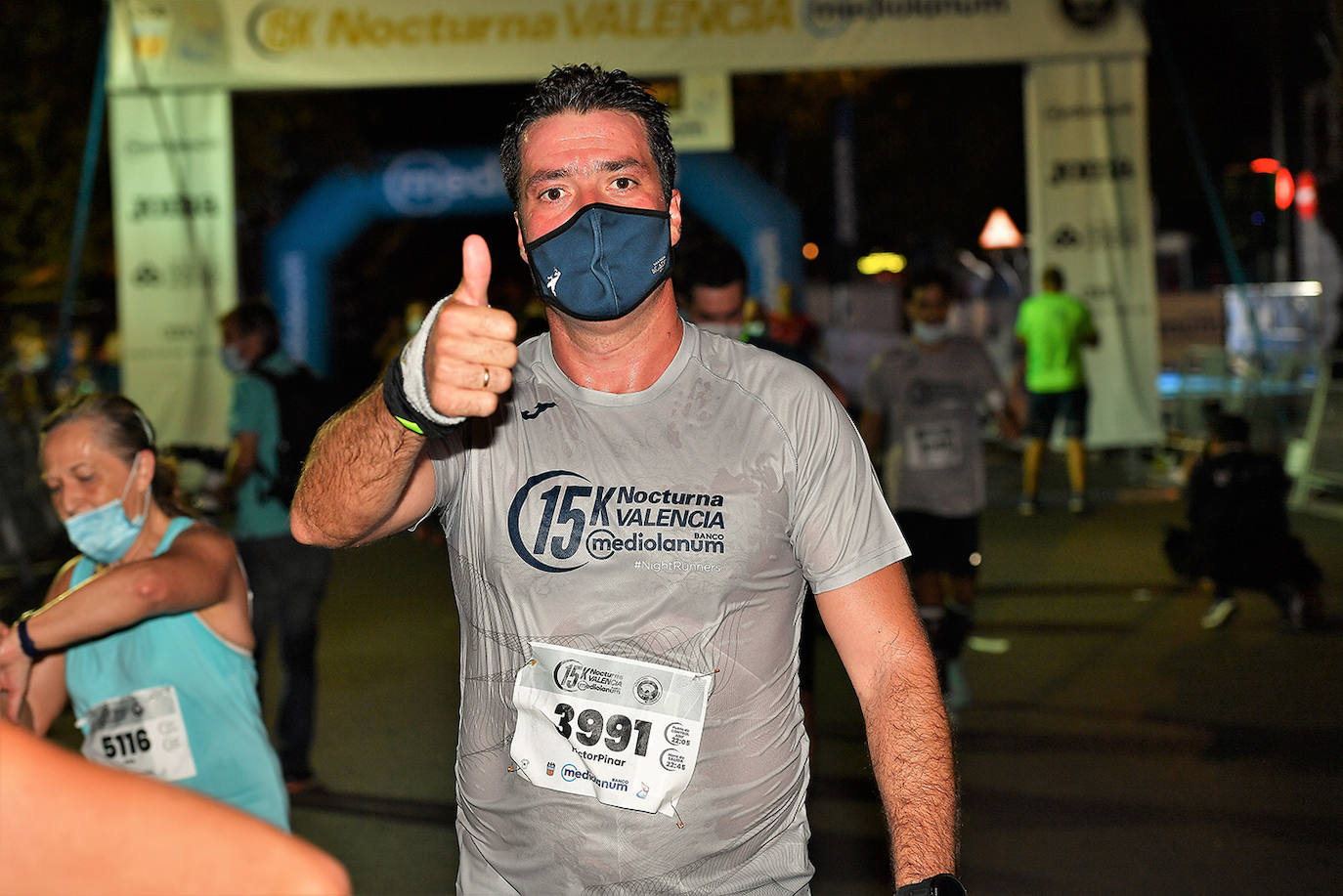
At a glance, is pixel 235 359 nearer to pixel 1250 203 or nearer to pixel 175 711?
pixel 175 711

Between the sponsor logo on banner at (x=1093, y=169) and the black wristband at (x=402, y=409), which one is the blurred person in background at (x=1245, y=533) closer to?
the sponsor logo on banner at (x=1093, y=169)

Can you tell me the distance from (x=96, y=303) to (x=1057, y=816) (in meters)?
28.2

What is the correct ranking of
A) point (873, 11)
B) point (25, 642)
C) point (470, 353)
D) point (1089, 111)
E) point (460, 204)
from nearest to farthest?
1. point (470, 353)
2. point (25, 642)
3. point (873, 11)
4. point (1089, 111)
5. point (460, 204)

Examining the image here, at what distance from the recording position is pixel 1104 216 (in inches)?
539

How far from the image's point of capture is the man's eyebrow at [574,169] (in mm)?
2588

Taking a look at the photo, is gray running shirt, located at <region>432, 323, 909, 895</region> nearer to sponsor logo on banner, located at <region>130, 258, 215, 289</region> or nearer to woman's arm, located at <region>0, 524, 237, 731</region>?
woman's arm, located at <region>0, 524, 237, 731</region>

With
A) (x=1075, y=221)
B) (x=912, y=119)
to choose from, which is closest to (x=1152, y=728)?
(x=1075, y=221)

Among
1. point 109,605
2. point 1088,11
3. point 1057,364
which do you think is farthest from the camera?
point 1057,364

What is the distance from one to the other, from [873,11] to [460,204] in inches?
224

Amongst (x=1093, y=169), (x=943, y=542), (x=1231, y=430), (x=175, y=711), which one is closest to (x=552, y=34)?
(x=1093, y=169)

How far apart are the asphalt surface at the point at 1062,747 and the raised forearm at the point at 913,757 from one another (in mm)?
2097

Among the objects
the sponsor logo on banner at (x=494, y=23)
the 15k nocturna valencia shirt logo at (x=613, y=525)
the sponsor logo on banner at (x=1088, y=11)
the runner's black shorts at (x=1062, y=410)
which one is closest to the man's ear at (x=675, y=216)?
the 15k nocturna valencia shirt logo at (x=613, y=525)

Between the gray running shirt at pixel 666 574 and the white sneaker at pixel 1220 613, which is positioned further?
the white sneaker at pixel 1220 613

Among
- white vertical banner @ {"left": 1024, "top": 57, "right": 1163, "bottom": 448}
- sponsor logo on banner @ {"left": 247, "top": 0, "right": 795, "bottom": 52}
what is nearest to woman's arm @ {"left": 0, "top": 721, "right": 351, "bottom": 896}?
sponsor logo on banner @ {"left": 247, "top": 0, "right": 795, "bottom": 52}
